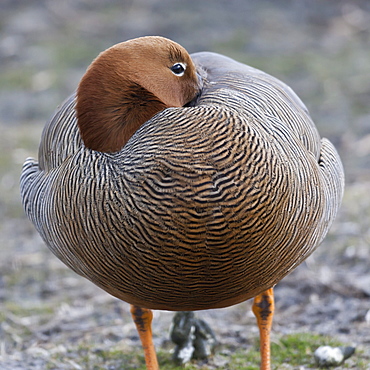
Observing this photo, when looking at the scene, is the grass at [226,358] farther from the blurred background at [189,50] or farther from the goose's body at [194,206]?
the goose's body at [194,206]

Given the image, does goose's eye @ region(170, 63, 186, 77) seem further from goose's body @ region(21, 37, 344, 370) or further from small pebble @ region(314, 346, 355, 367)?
small pebble @ region(314, 346, 355, 367)

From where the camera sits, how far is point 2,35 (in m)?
10.9

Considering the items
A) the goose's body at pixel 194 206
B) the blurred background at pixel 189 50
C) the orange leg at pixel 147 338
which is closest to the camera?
the goose's body at pixel 194 206

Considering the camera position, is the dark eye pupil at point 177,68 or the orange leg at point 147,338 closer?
the dark eye pupil at point 177,68

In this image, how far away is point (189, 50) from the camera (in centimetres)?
982

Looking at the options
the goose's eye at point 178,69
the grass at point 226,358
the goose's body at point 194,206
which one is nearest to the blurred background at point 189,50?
the grass at point 226,358

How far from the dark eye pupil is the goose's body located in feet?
0.61

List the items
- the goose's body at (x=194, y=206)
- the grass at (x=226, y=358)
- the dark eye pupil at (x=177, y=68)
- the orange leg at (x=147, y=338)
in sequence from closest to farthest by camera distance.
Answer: the goose's body at (x=194, y=206) → the dark eye pupil at (x=177, y=68) → the orange leg at (x=147, y=338) → the grass at (x=226, y=358)

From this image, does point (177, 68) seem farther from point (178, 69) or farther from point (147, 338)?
point (147, 338)

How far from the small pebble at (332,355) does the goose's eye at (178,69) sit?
75.2 inches

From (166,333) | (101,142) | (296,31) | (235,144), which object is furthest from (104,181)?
(296,31)

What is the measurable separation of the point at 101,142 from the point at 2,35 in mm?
8623

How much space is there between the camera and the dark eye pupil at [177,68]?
10.3ft

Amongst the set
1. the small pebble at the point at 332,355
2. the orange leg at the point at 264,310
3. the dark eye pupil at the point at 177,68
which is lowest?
the small pebble at the point at 332,355
